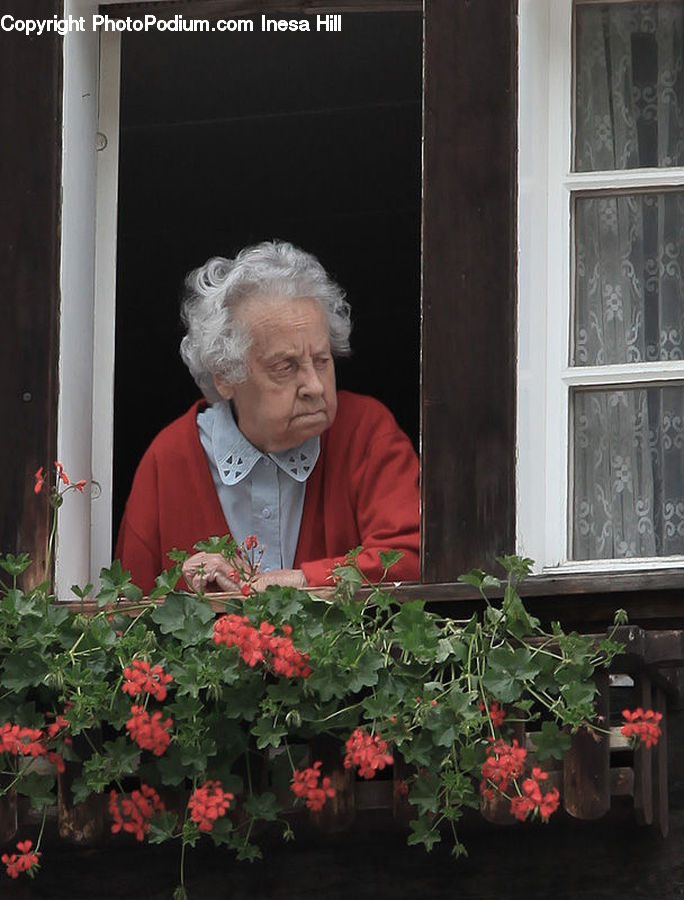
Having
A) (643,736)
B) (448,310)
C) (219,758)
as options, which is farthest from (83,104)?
(643,736)

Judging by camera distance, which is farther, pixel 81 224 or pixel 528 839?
pixel 81 224

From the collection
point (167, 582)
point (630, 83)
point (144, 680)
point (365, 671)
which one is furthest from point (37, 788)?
point (630, 83)

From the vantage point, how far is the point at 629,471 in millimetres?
5410

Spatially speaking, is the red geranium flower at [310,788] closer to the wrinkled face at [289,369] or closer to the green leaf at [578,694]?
the green leaf at [578,694]

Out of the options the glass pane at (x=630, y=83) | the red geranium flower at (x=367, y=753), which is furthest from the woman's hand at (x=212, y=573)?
the glass pane at (x=630, y=83)

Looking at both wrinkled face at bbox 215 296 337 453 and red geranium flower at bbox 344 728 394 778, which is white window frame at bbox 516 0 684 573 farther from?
red geranium flower at bbox 344 728 394 778

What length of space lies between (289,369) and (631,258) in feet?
2.71

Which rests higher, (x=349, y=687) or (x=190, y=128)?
(x=190, y=128)

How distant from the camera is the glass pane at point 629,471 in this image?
5.37 m

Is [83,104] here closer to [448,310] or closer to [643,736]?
[448,310]

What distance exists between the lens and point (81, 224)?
5.62m

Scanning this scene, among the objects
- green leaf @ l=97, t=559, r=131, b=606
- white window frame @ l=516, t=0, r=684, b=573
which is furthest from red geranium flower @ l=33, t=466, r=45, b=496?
white window frame @ l=516, t=0, r=684, b=573

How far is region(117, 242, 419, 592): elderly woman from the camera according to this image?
5.69 metres

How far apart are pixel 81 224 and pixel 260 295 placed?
1.48 ft
